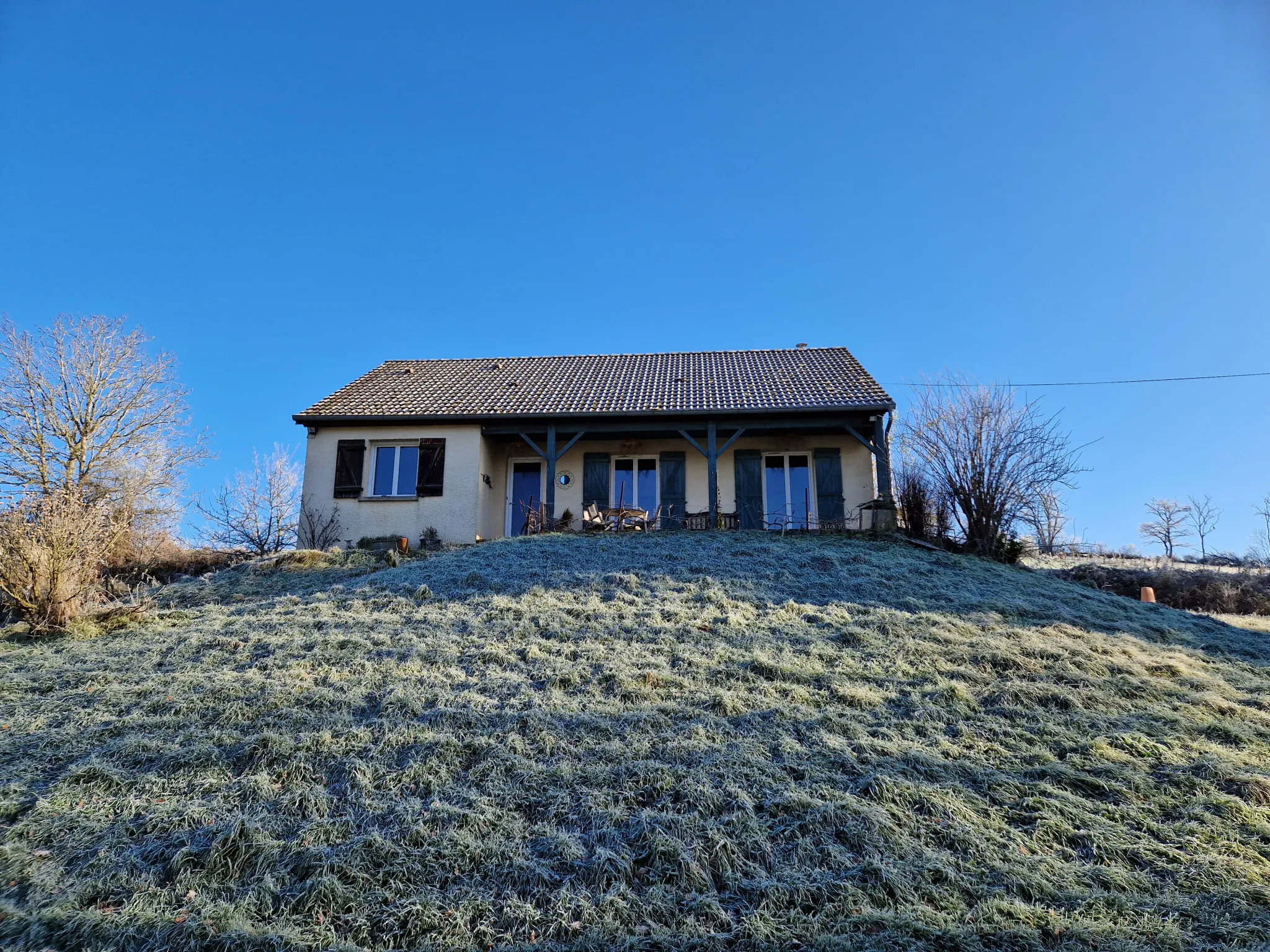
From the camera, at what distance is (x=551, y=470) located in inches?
653

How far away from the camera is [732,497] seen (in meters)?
16.9

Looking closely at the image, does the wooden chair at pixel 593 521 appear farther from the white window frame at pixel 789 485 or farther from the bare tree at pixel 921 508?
the bare tree at pixel 921 508

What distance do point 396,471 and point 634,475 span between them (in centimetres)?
517

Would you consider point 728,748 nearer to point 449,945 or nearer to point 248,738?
point 449,945

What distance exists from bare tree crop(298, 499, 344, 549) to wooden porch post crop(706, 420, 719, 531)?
7.62 metres

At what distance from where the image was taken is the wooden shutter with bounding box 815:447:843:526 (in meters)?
16.5

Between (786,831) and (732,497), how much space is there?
475 inches

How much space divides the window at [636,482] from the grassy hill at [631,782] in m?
7.19

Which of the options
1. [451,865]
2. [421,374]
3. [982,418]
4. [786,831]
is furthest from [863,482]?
[451,865]

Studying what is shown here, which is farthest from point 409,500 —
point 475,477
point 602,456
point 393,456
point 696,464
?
point 696,464

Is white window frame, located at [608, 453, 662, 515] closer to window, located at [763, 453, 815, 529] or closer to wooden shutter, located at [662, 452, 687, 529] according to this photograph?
wooden shutter, located at [662, 452, 687, 529]

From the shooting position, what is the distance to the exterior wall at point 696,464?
55.0 ft

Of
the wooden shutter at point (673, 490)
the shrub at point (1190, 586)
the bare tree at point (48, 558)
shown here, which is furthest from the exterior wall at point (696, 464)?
the bare tree at point (48, 558)

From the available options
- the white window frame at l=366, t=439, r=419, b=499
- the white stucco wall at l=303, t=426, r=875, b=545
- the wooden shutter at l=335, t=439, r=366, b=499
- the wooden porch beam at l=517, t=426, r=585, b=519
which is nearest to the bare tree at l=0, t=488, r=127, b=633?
the white stucco wall at l=303, t=426, r=875, b=545
